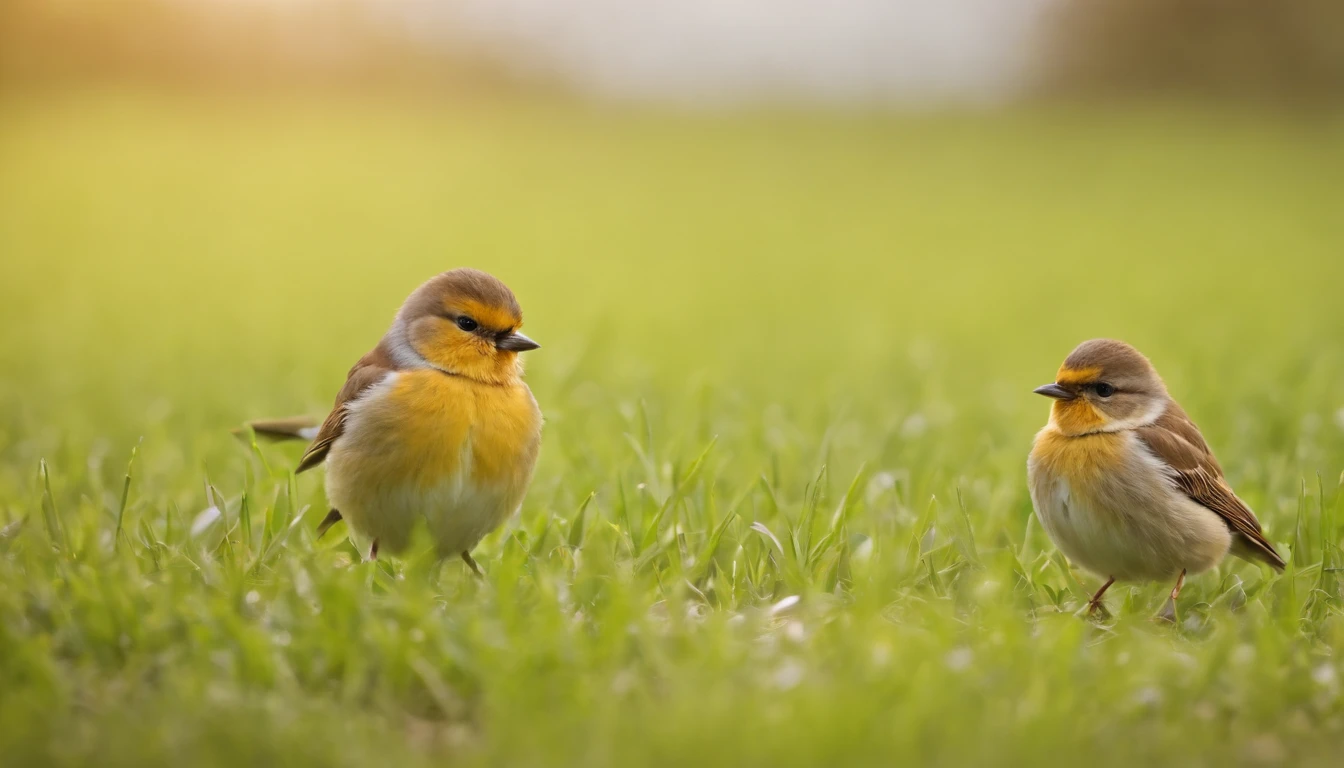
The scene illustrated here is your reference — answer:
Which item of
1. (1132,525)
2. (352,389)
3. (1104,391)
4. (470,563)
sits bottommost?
(470,563)

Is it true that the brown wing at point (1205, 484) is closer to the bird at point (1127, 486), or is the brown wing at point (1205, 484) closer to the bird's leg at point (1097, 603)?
the bird at point (1127, 486)

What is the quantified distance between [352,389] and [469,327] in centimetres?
50

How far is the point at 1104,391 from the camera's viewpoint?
15.2 feet

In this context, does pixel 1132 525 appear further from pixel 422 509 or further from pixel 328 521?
pixel 328 521

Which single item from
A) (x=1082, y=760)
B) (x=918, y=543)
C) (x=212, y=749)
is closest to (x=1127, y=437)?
(x=918, y=543)

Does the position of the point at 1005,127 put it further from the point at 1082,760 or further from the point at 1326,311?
the point at 1082,760

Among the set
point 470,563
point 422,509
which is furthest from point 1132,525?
point 422,509

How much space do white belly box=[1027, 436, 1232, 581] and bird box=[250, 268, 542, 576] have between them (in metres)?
1.91

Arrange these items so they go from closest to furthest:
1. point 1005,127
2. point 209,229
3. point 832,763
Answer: point 832,763 < point 209,229 < point 1005,127

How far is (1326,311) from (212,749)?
10.1 meters

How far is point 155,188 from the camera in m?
16.8

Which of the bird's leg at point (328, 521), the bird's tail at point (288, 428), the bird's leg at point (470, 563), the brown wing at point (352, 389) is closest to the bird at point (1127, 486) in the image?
the bird's leg at point (470, 563)

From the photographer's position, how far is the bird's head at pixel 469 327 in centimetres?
434

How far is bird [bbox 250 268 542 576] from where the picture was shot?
13.3ft
